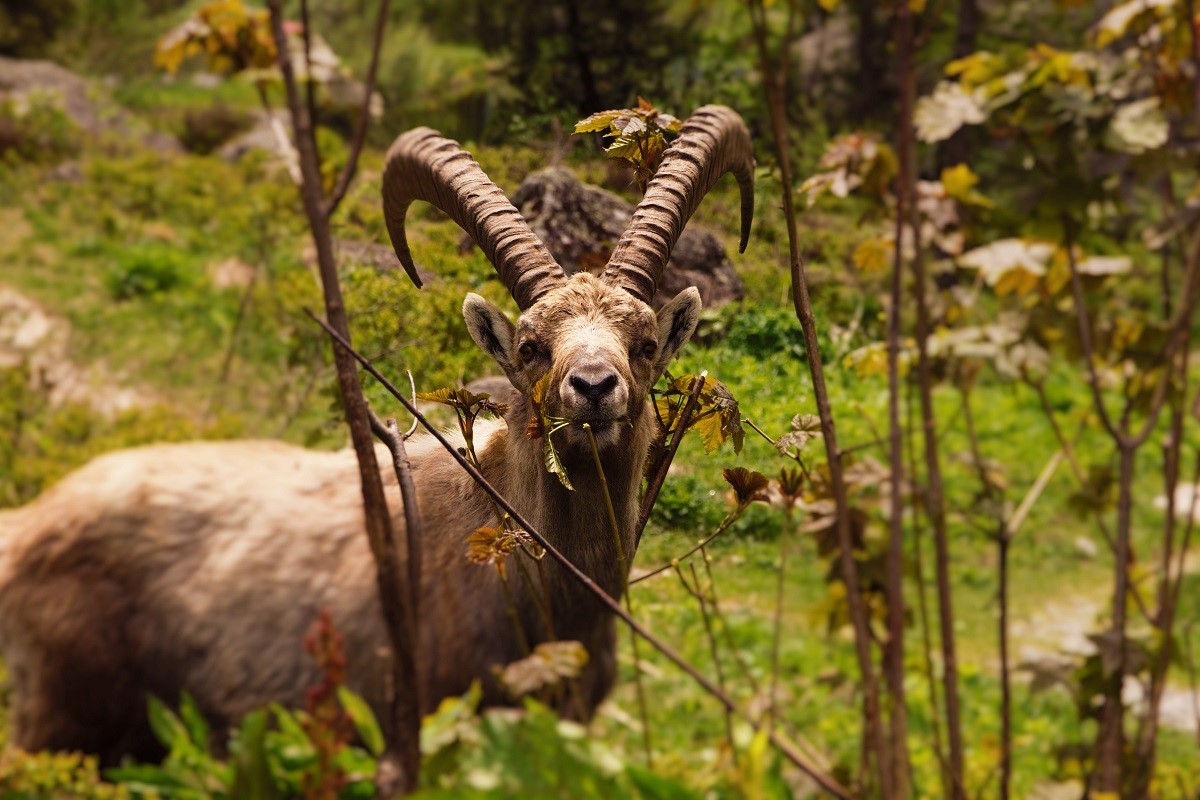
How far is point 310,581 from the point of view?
4961 mm

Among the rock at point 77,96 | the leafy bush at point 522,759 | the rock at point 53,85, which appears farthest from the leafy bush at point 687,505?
the rock at point 53,85

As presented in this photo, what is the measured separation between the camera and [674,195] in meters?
2.91

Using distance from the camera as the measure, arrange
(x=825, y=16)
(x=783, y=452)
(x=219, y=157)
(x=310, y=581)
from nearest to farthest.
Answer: (x=783, y=452), (x=310, y=581), (x=825, y=16), (x=219, y=157)

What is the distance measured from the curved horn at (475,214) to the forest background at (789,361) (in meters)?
0.16

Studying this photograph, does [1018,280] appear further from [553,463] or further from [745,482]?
[553,463]

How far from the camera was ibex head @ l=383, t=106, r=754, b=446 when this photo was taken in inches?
114

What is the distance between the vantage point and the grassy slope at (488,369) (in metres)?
3.41

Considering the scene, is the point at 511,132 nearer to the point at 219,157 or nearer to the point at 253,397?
the point at 253,397

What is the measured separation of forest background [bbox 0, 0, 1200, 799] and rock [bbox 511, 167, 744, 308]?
0.06 metres

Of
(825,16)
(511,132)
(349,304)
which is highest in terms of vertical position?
(825,16)

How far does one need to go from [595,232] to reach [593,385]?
3.20 ft

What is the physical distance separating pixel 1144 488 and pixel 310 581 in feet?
28.6

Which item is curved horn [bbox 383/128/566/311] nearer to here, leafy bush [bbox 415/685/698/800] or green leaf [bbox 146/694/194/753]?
leafy bush [bbox 415/685/698/800]

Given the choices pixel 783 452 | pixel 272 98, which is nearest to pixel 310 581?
pixel 783 452
